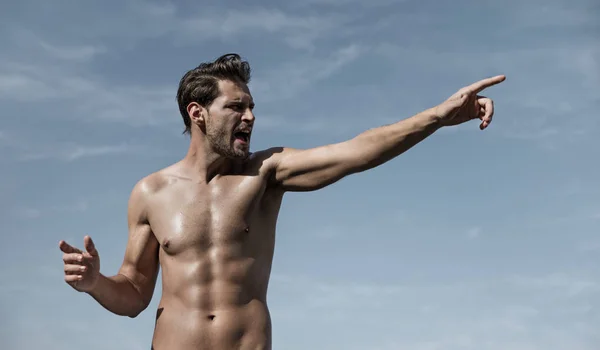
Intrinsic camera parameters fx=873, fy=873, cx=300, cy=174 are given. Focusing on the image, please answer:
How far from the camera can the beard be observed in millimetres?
8484

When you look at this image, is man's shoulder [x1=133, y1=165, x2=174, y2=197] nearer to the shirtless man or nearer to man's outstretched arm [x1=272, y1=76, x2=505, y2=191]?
the shirtless man

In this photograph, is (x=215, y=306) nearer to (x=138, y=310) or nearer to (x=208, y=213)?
(x=208, y=213)

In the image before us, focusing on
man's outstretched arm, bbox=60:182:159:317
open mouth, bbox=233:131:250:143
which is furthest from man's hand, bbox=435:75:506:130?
man's outstretched arm, bbox=60:182:159:317

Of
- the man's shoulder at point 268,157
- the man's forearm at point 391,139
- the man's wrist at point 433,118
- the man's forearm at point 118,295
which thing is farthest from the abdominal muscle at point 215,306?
the man's wrist at point 433,118

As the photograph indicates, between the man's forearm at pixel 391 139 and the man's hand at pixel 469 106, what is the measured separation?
0.10 metres

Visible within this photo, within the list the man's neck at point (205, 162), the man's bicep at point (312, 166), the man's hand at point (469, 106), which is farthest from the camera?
the man's neck at point (205, 162)

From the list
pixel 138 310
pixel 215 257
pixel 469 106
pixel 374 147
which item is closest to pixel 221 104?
pixel 215 257

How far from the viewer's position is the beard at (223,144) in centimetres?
848

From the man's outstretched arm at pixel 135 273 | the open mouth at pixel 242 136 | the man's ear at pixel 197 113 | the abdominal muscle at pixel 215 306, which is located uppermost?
the man's ear at pixel 197 113

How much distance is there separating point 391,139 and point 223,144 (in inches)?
67.6

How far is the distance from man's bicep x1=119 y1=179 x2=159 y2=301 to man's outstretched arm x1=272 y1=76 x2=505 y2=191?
4.75 ft

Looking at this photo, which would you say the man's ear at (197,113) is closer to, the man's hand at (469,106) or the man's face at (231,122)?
the man's face at (231,122)

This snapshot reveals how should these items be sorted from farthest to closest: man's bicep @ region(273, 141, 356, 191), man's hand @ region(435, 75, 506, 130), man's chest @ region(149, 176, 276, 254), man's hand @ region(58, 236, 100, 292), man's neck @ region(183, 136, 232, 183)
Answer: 1. man's neck @ region(183, 136, 232, 183)
2. man's chest @ region(149, 176, 276, 254)
3. man's bicep @ region(273, 141, 356, 191)
4. man's hand @ region(58, 236, 100, 292)
5. man's hand @ region(435, 75, 506, 130)

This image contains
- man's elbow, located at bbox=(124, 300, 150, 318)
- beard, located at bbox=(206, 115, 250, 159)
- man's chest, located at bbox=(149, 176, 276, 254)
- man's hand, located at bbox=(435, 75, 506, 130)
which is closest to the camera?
man's hand, located at bbox=(435, 75, 506, 130)
